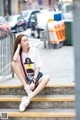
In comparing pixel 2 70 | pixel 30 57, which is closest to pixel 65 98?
pixel 30 57

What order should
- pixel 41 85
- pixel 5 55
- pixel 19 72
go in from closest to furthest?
pixel 41 85 < pixel 19 72 < pixel 5 55

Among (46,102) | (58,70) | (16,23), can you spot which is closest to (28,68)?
(46,102)

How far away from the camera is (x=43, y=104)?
649 cm

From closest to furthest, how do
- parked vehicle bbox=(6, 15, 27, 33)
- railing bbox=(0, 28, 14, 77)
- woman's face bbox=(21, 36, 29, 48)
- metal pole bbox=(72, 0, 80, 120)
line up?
metal pole bbox=(72, 0, 80, 120)
woman's face bbox=(21, 36, 29, 48)
railing bbox=(0, 28, 14, 77)
parked vehicle bbox=(6, 15, 27, 33)

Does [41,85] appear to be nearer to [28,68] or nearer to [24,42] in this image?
[28,68]

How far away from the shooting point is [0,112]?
636 centimetres

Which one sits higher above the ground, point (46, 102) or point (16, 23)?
point (46, 102)

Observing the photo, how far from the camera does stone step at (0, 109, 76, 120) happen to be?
6078mm

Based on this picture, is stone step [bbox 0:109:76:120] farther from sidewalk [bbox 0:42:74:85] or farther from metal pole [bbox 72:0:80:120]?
metal pole [bbox 72:0:80:120]

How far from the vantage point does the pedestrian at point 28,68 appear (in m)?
6.27

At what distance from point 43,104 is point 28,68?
24.6 inches

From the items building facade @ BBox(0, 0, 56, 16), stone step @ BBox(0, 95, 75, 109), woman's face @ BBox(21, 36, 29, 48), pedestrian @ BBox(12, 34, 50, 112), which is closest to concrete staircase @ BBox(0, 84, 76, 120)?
stone step @ BBox(0, 95, 75, 109)

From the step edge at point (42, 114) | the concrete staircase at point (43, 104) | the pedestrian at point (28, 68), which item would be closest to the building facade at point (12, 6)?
the concrete staircase at point (43, 104)

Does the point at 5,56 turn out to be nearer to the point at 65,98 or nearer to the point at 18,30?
the point at 65,98
